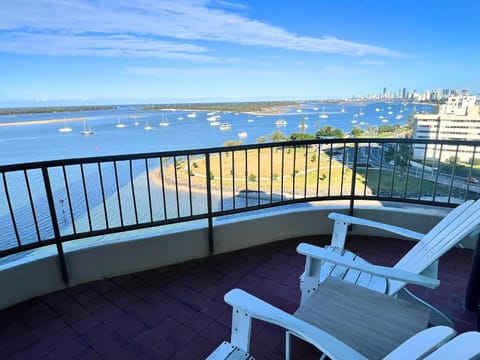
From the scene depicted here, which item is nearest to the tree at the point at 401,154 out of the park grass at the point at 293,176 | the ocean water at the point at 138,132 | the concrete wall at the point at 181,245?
the park grass at the point at 293,176

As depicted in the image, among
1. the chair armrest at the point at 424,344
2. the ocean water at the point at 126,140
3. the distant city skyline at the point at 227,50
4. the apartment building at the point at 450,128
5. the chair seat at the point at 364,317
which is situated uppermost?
the distant city skyline at the point at 227,50

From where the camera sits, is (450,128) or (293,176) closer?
(293,176)

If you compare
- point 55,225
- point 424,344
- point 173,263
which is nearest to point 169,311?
point 173,263

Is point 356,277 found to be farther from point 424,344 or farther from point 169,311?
point 169,311

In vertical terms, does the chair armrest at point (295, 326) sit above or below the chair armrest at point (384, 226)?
above

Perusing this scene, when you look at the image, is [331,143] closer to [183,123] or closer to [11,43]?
[11,43]

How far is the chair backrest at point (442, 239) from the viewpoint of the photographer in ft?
4.70

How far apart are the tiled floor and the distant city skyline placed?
23.6ft

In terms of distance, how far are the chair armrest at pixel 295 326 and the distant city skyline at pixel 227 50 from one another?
8014 millimetres

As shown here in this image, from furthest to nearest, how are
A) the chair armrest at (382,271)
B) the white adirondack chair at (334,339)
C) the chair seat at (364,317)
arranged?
the chair armrest at (382,271), the chair seat at (364,317), the white adirondack chair at (334,339)

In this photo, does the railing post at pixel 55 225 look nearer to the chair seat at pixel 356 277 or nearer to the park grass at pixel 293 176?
the park grass at pixel 293 176

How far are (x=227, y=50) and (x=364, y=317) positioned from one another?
966 inches

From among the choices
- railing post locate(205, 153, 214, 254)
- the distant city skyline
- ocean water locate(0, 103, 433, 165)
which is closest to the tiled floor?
railing post locate(205, 153, 214, 254)

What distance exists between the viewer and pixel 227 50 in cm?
2305
